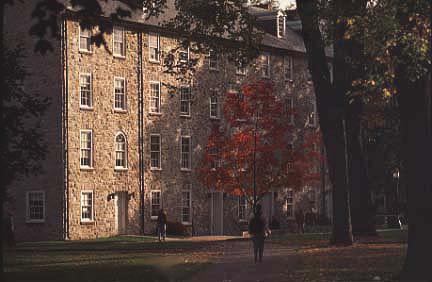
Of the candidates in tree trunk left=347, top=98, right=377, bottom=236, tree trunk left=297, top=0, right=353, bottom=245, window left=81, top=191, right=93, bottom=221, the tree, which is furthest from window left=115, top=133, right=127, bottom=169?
tree trunk left=297, top=0, right=353, bottom=245

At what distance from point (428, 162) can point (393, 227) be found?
43174mm

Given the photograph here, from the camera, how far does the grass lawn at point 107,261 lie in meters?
28.8

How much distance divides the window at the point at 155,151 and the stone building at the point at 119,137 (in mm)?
56

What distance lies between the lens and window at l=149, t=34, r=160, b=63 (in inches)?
2394

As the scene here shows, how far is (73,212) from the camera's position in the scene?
5456 centimetres

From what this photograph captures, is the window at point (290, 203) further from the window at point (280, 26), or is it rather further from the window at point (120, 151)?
the window at point (120, 151)

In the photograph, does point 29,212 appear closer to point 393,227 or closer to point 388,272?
point 393,227

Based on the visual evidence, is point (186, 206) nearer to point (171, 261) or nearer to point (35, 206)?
point (35, 206)

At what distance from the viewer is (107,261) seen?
35000mm

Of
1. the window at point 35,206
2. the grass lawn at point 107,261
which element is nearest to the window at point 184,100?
the window at point 35,206

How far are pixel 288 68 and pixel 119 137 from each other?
18929 millimetres

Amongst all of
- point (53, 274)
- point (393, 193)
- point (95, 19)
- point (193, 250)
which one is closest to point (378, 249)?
point (193, 250)

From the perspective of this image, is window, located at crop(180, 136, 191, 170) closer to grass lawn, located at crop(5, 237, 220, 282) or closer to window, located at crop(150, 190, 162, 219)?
window, located at crop(150, 190, 162, 219)

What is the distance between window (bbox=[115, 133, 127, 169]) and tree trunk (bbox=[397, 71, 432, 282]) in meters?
34.8
